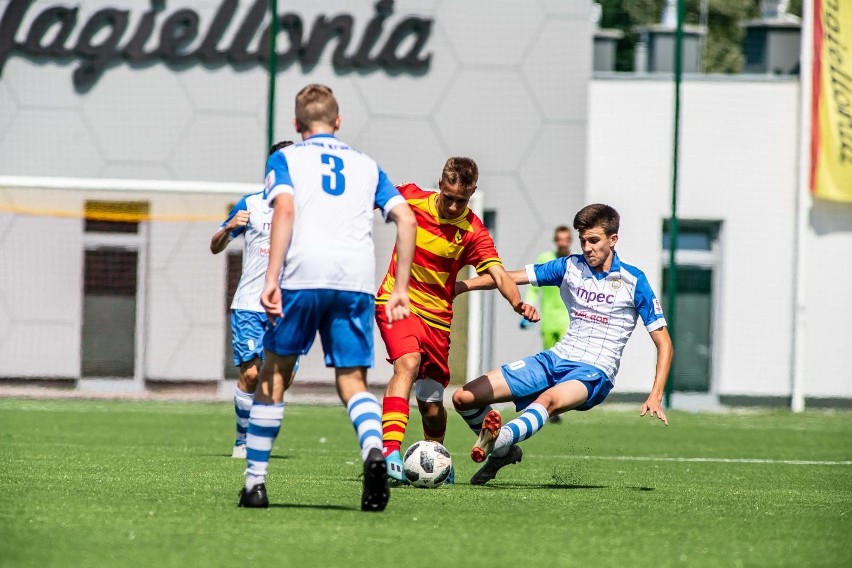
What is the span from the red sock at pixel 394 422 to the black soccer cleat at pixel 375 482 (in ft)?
5.46

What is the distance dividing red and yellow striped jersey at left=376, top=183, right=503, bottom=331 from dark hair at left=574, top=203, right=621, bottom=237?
55cm

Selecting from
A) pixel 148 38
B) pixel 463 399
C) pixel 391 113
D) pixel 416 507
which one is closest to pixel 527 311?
pixel 463 399

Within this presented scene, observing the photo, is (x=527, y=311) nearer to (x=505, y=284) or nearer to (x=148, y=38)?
(x=505, y=284)

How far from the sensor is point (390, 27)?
18.6 m

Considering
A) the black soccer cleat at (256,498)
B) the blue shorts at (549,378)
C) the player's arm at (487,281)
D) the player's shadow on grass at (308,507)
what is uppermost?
the player's arm at (487,281)

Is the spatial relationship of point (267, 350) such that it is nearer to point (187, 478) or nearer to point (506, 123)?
point (187, 478)

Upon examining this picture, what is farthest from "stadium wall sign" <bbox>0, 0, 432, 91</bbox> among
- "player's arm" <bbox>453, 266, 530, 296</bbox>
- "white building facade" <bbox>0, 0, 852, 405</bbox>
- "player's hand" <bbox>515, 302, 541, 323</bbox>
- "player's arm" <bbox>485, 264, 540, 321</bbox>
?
"player's hand" <bbox>515, 302, 541, 323</bbox>

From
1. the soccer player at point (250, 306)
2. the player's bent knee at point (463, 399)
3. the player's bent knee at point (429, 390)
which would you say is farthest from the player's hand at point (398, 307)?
the soccer player at point (250, 306)

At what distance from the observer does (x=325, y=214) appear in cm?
553

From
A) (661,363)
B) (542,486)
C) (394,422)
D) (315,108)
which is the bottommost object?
(542,486)

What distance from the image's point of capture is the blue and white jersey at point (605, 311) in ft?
25.0

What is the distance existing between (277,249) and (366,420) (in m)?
0.77

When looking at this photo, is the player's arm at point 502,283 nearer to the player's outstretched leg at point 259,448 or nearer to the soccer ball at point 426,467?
the soccer ball at point 426,467

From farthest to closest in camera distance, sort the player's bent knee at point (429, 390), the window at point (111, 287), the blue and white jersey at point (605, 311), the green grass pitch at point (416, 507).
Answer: the window at point (111, 287), the player's bent knee at point (429, 390), the blue and white jersey at point (605, 311), the green grass pitch at point (416, 507)
